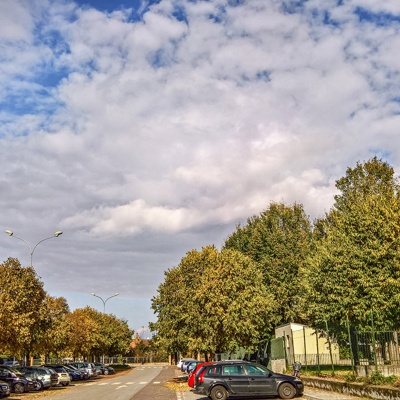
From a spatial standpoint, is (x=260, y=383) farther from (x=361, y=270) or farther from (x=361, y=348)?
(x=361, y=270)

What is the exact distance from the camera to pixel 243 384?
19828 millimetres

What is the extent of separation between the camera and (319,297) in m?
33.3

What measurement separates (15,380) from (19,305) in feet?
17.9

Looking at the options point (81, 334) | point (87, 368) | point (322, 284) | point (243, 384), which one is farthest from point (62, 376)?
point (81, 334)

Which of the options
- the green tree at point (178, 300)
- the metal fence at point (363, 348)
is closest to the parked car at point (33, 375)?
the green tree at point (178, 300)

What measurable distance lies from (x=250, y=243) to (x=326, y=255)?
58.8ft

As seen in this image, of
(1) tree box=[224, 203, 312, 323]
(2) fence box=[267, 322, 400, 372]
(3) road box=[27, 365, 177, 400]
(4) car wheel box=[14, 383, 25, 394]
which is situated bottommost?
(3) road box=[27, 365, 177, 400]

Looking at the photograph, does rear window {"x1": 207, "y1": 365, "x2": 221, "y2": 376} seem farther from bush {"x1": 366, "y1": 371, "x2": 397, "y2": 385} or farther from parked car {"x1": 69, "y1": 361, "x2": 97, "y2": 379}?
parked car {"x1": 69, "y1": 361, "x2": 97, "y2": 379}

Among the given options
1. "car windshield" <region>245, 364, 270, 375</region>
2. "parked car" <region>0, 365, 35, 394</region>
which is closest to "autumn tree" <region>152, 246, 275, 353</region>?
"parked car" <region>0, 365, 35, 394</region>

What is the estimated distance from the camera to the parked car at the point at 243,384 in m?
19.7

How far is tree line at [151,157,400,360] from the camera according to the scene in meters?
30.4

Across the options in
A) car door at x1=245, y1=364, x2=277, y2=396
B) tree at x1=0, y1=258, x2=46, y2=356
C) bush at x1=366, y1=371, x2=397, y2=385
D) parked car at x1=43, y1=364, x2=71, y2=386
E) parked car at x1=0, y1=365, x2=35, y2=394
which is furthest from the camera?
parked car at x1=43, y1=364, x2=71, y2=386

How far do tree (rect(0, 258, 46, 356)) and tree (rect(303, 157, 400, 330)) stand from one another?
63.1 feet

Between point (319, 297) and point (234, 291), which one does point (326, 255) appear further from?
point (234, 291)
